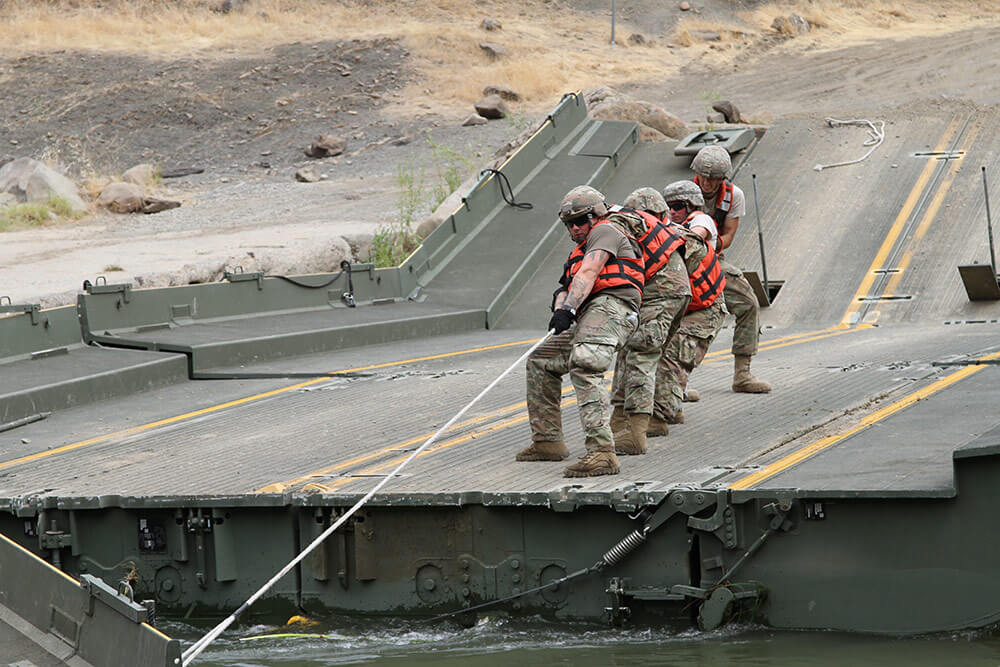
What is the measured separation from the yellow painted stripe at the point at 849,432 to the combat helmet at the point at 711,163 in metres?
2.15

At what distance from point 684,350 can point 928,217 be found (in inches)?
336

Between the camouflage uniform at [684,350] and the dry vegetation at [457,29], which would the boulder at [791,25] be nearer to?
the dry vegetation at [457,29]

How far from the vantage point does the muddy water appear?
6473 mm

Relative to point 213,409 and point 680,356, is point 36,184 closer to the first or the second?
point 213,409

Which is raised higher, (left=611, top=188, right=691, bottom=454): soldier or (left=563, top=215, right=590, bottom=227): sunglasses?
(left=563, top=215, right=590, bottom=227): sunglasses

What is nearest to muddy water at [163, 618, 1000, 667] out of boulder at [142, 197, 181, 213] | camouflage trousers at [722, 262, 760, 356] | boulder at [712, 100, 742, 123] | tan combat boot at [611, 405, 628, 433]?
tan combat boot at [611, 405, 628, 433]

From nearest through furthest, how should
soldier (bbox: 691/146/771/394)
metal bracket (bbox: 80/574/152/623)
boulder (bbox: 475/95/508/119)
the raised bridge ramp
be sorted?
metal bracket (bbox: 80/574/152/623) → the raised bridge ramp → soldier (bbox: 691/146/771/394) → boulder (bbox: 475/95/508/119)

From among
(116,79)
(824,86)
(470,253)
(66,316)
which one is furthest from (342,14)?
(66,316)

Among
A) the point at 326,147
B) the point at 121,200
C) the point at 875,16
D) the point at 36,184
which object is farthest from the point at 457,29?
the point at 36,184

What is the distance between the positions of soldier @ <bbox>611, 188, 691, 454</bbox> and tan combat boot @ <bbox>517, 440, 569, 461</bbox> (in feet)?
1.25

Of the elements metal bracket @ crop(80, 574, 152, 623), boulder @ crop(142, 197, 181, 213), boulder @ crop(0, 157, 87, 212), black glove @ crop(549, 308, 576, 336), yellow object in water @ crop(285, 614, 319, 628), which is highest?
boulder @ crop(0, 157, 87, 212)

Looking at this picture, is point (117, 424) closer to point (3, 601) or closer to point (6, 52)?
point (3, 601)

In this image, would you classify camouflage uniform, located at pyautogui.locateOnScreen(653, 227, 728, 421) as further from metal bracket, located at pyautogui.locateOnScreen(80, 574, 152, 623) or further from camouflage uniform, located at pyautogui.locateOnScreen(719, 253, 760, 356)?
metal bracket, located at pyautogui.locateOnScreen(80, 574, 152, 623)

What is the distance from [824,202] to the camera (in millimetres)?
17484
